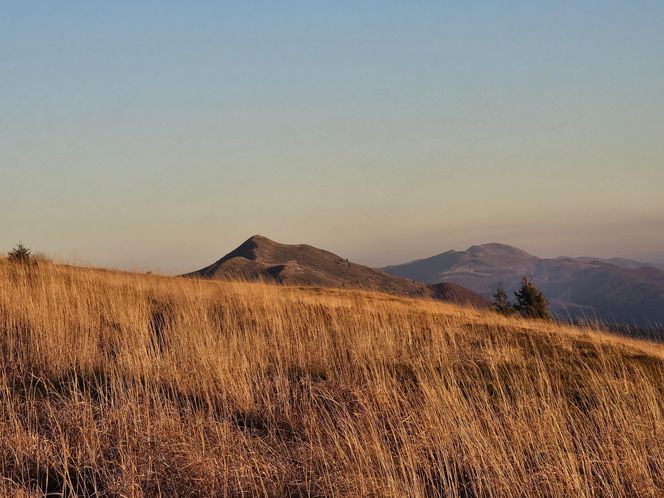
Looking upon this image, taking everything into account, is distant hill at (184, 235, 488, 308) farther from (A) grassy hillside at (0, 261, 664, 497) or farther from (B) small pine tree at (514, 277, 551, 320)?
(A) grassy hillside at (0, 261, 664, 497)

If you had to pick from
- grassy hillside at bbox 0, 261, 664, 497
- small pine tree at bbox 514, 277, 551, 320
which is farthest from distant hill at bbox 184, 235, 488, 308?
grassy hillside at bbox 0, 261, 664, 497

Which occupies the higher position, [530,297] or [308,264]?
[308,264]

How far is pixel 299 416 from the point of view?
6660 mm

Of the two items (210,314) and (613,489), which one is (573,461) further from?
(210,314)

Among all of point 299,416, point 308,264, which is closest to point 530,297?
point 299,416

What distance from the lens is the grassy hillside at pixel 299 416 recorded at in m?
5.04

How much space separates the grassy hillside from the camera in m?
5.04

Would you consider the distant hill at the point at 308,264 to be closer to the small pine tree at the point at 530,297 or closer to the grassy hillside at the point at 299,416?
the small pine tree at the point at 530,297

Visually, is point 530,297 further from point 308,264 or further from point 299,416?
point 308,264

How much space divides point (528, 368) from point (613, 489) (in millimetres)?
4455

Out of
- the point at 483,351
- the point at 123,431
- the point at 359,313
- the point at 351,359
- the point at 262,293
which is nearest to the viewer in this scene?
the point at 123,431

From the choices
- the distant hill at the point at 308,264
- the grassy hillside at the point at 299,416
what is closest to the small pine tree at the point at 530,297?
the grassy hillside at the point at 299,416

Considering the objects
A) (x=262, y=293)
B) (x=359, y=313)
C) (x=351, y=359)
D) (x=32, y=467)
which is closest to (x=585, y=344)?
(x=359, y=313)

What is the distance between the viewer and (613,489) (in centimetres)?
519
